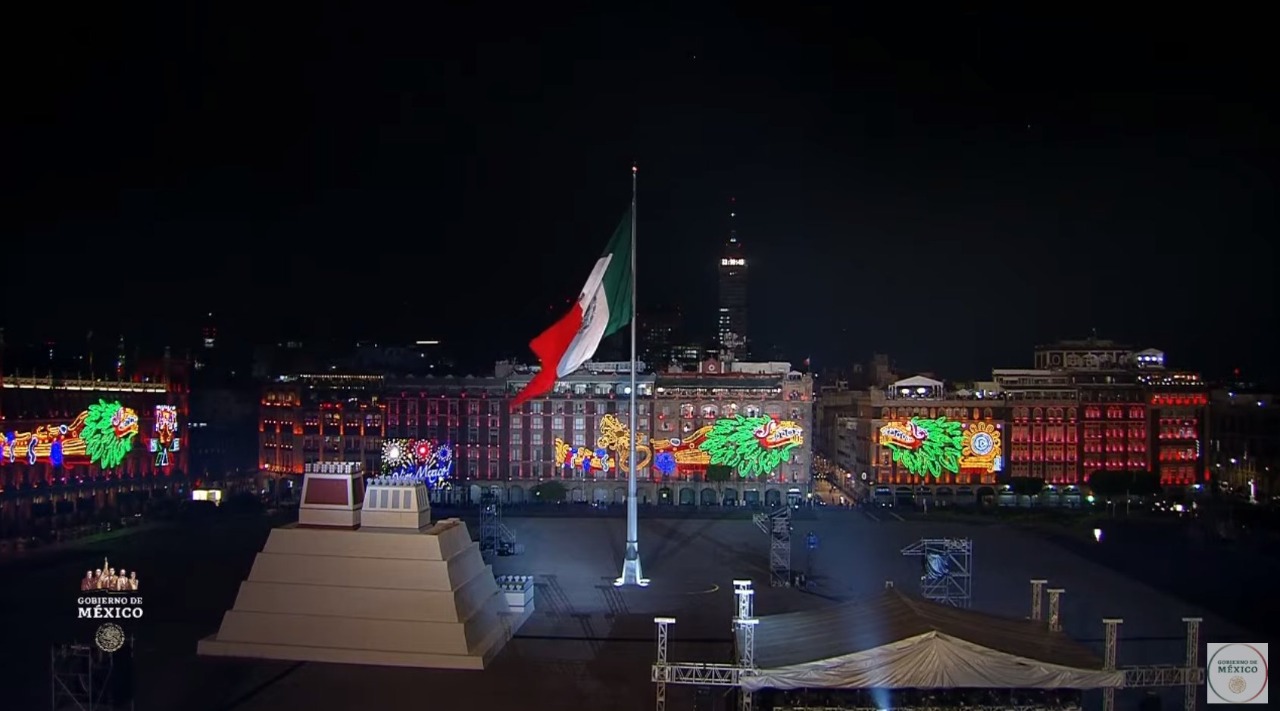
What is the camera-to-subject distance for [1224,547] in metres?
52.9

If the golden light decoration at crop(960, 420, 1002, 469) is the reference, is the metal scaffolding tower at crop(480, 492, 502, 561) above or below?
below

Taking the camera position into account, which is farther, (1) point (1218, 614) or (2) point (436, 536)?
(1) point (1218, 614)

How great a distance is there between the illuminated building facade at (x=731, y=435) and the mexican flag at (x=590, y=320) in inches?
1587

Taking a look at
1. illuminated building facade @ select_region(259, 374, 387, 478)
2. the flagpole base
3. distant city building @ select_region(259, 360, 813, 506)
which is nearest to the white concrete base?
the flagpole base

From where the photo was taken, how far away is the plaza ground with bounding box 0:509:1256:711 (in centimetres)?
2545

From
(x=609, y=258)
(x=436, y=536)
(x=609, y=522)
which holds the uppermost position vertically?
(x=609, y=258)

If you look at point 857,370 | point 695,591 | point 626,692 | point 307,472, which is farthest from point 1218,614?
point 857,370

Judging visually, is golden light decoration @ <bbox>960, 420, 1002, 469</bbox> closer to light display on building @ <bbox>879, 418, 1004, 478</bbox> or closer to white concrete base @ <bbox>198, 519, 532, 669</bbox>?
light display on building @ <bbox>879, 418, 1004, 478</bbox>

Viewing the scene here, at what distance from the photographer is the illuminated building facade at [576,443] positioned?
76.4 m

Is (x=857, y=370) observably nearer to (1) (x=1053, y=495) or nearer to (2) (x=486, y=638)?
(1) (x=1053, y=495)

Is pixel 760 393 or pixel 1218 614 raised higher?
pixel 760 393

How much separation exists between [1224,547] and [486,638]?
41.1 m

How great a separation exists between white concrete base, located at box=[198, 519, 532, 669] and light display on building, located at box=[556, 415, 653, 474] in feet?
153

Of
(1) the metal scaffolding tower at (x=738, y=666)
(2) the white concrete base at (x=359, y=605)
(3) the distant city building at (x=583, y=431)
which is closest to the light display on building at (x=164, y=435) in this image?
(3) the distant city building at (x=583, y=431)
